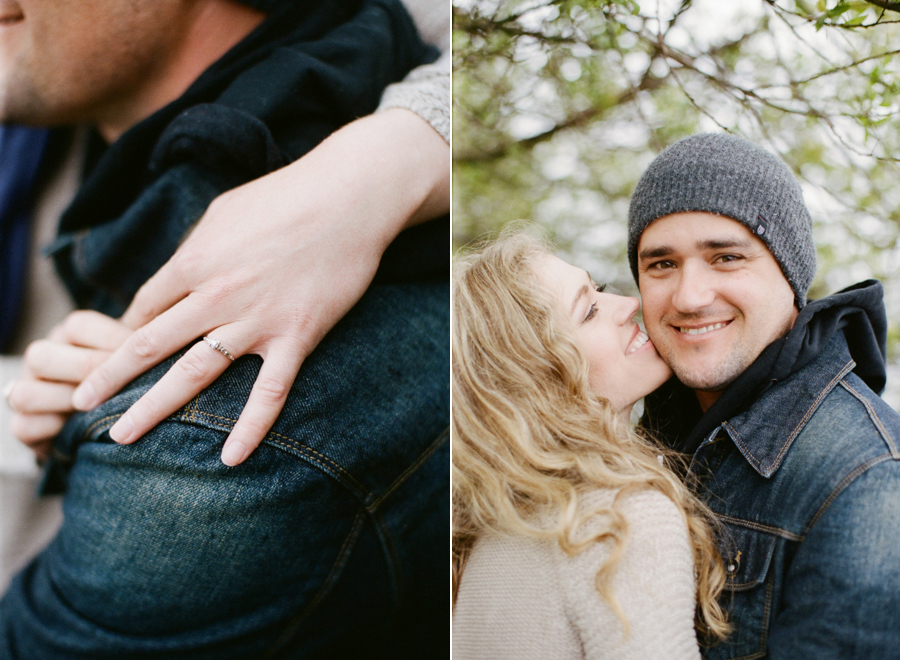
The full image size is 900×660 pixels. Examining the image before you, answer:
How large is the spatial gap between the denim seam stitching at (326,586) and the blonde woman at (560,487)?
0.21 metres

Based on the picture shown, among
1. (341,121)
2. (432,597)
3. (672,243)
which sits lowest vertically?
(432,597)

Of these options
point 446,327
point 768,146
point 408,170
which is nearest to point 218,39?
point 408,170

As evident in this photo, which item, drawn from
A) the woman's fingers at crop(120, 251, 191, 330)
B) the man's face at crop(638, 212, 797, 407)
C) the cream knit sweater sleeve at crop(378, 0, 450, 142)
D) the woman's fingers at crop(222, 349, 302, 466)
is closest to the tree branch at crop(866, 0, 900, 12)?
the man's face at crop(638, 212, 797, 407)

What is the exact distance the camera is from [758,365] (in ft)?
3.18

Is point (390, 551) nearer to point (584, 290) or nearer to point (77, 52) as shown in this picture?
point (584, 290)

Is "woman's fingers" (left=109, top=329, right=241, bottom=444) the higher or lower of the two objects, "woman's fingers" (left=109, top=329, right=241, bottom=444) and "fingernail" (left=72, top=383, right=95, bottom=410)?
the higher

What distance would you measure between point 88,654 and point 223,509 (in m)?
0.39

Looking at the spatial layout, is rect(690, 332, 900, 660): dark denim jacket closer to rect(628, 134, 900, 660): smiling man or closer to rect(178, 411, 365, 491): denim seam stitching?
rect(628, 134, 900, 660): smiling man

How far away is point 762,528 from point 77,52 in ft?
5.14

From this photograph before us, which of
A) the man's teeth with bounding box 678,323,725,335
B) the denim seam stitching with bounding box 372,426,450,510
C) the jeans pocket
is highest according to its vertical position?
the man's teeth with bounding box 678,323,725,335

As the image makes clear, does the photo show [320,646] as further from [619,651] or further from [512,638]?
[619,651]

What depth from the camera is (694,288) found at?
0.99 m

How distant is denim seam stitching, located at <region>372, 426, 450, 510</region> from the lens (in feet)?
3.69

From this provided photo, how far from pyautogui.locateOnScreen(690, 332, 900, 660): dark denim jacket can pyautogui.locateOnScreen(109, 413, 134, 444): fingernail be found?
1.00 m
